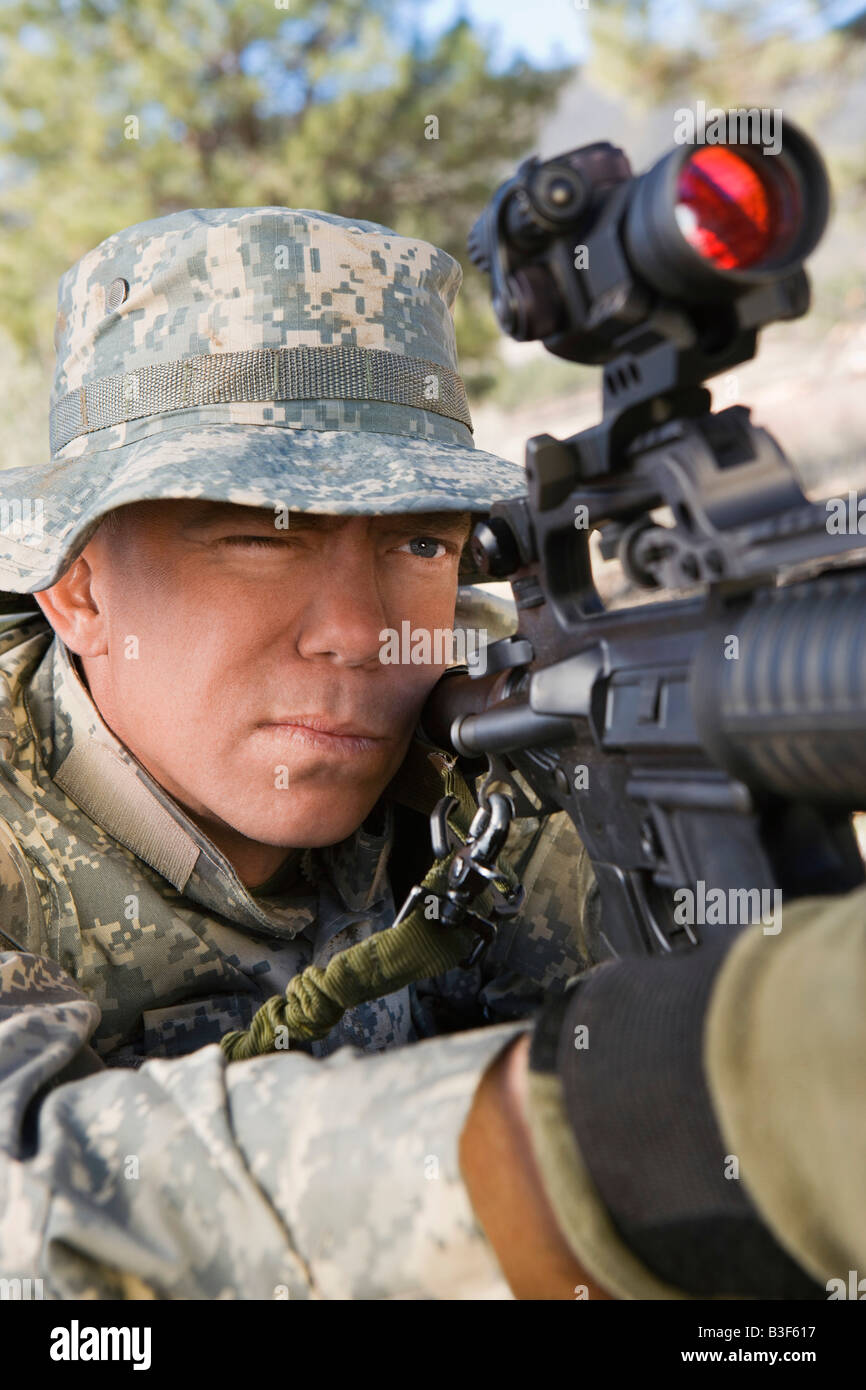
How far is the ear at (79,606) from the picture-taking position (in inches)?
75.9

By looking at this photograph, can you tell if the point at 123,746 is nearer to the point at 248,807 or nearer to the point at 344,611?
the point at 248,807

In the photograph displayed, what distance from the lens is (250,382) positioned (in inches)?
72.9

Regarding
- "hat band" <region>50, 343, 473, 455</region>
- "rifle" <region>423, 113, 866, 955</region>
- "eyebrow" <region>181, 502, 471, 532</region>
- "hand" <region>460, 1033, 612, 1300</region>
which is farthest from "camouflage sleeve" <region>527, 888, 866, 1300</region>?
"hat band" <region>50, 343, 473, 455</region>

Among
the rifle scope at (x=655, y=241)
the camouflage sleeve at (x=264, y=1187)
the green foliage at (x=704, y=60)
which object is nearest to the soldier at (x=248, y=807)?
the camouflage sleeve at (x=264, y=1187)

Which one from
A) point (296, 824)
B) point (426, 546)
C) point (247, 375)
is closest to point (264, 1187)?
point (296, 824)

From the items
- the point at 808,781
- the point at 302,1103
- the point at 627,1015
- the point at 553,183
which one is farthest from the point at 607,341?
the point at 302,1103

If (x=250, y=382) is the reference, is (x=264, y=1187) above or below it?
below

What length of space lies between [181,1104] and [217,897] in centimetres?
83

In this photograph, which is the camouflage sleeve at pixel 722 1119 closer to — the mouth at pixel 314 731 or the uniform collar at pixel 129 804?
the mouth at pixel 314 731

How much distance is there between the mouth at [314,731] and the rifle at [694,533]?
53 cm

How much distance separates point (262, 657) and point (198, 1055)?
72 cm

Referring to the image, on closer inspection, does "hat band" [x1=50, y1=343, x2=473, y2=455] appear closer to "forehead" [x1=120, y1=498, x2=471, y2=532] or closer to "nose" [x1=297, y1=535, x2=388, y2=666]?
"forehead" [x1=120, y1=498, x2=471, y2=532]

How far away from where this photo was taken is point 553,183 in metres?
1.10
